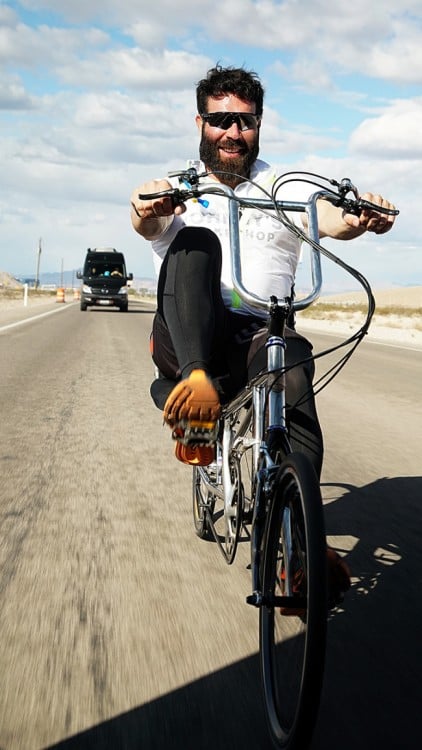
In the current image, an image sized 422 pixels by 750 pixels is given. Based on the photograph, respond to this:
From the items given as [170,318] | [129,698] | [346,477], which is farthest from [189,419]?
[346,477]

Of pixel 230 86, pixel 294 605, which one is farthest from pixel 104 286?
pixel 294 605

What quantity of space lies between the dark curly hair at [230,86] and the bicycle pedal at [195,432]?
128 cm

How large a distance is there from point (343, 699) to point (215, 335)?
1.31m

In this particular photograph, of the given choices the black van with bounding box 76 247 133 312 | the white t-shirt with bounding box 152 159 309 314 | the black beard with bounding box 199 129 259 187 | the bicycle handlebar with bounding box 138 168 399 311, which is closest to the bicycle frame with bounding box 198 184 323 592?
the bicycle handlebar with bounding box 138 168 399 311

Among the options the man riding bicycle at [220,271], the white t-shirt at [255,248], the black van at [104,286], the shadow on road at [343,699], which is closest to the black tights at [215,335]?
the man riding bicycle at [220,271]

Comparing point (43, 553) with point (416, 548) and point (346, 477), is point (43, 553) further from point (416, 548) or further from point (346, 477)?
point (346, 477)

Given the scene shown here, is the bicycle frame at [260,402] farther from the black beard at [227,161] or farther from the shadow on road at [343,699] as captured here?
the black beard at [227,161]

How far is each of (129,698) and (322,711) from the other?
0.52m

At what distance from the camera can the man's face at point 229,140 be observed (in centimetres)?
328

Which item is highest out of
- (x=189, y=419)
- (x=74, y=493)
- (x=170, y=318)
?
(x=170, y=318)

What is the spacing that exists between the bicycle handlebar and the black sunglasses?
1.47 ft

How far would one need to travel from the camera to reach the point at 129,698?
2.36 meters

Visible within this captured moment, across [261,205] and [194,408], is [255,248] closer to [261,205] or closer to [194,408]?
[261,205]

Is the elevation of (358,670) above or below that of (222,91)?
below
